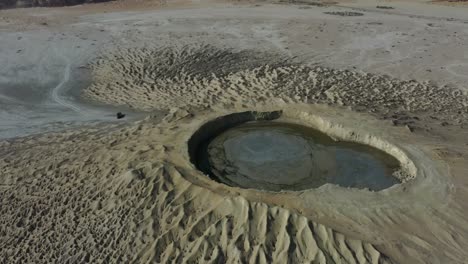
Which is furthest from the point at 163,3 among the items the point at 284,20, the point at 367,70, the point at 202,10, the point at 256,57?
the point at 367,70

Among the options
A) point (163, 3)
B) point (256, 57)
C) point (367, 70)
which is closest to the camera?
point (367, 70)

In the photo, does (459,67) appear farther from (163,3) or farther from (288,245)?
(163,3)

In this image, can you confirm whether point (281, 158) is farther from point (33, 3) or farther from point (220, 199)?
point (33, 3)

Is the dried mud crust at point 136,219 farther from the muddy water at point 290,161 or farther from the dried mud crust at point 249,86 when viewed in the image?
the dried mud crust at point 249,86

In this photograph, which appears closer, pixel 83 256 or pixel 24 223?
pixel 83 256

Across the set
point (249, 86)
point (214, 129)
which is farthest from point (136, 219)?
point (249, 86)

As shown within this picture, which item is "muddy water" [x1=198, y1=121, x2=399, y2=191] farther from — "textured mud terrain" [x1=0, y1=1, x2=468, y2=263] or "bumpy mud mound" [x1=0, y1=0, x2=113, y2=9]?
"bumpy mud mound" [x1=0, y1=0, x2=113, y2=9]

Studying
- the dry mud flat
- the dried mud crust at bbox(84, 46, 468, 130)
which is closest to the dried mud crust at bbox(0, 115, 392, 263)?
the dry mud flat
